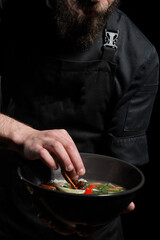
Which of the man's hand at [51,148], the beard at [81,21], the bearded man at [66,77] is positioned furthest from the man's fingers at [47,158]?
the beard at [81,21]

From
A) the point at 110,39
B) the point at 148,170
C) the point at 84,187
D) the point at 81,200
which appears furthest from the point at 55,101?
the point at 148,170

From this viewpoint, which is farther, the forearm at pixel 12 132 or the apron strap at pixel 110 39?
the apron strap at pixel 110 39

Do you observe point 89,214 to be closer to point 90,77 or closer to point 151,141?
point 90,77

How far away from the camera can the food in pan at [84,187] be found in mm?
1075

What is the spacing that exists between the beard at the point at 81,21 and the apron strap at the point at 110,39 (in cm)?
3

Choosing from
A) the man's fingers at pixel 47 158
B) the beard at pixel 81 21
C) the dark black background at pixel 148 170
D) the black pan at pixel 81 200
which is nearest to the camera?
the black pan at pixel 81 200

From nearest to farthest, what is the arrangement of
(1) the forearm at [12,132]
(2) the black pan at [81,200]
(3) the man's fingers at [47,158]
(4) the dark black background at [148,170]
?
(2) the black pan at [81,200]
(3) the man's fingers at [47,158]
(1) the forearm at [12,132]
(4) the dark black background at [148,170]

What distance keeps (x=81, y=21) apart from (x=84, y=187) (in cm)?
61

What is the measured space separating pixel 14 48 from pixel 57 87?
221mm

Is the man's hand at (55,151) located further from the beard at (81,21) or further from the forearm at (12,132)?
the beard at (81,21)

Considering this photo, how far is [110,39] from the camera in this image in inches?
55.9

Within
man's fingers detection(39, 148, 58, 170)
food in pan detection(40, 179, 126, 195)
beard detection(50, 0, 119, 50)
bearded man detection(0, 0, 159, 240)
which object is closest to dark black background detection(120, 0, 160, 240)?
bearded man detection(0, 0, 159, 240)

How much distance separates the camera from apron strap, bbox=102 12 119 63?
142cm

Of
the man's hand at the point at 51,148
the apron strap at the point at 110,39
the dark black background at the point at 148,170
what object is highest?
the apron strap at the point at 110,39
